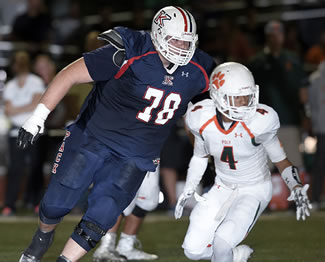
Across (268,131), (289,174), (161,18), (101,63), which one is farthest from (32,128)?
(289,174)

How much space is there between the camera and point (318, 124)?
31.6 ft

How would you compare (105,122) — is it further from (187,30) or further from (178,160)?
(178,160)

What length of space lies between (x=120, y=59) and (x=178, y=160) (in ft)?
15.7

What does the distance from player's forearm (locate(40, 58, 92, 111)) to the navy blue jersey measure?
0.06m

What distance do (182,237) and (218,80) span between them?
2612 millimetres

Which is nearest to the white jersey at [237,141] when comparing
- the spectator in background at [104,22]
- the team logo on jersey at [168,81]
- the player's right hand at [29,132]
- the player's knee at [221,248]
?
the team logo on jersey at [168,81]

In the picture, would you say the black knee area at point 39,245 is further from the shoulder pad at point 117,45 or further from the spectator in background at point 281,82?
the spectator in background at point 281,82

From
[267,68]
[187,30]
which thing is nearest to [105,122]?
[187,30]

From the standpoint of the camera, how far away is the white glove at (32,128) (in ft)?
15.8

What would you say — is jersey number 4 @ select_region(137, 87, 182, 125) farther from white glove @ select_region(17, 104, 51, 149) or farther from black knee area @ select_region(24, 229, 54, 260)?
black knee area @ select_region(24, 229, 54, 260)

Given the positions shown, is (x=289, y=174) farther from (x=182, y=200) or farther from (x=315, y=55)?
(x=315, y=55)

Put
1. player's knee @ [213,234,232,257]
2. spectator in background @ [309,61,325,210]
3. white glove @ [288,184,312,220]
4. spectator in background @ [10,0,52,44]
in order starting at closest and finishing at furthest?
player's knee @ [213,234,232,257] → white glove @ [288,184,312,220] → spectator in background @ [309,61,325,210] → spectator in background @ [10,0,52,44]

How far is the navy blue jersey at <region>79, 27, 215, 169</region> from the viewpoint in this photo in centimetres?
511

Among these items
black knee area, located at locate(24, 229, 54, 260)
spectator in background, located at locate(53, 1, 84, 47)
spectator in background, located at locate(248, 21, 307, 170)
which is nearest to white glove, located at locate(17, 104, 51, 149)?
black knee area, located at locate(24, 229, 54, 260)
